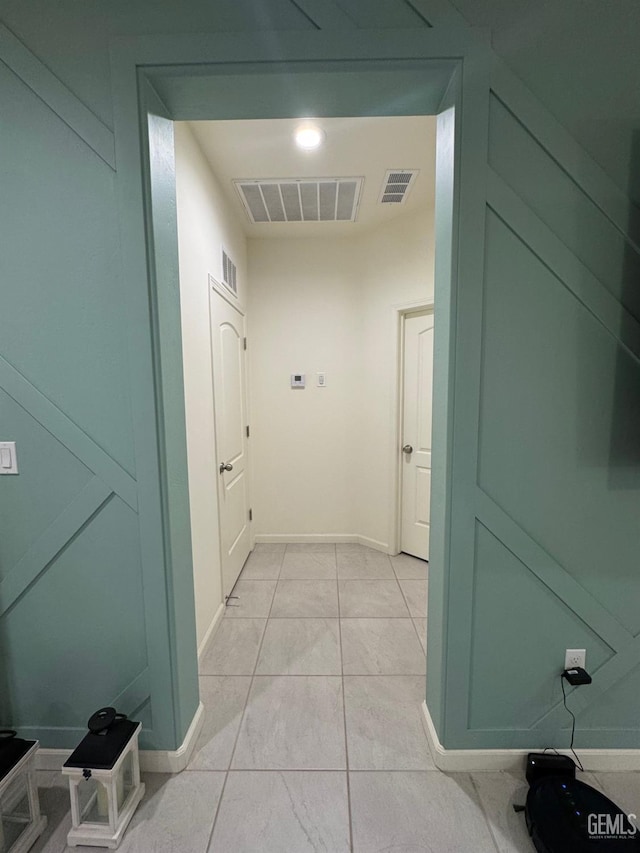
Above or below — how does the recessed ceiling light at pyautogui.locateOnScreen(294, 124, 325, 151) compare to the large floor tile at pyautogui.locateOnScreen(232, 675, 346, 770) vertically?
above

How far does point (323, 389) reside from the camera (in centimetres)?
339

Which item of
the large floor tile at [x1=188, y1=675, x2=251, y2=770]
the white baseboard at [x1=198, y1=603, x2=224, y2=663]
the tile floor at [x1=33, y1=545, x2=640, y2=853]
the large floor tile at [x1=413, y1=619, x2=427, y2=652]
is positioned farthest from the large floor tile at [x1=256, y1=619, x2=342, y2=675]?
the large floor tile at [x1=413, y1=619, x2=427, y2=652]

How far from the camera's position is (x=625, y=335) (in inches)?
47.9

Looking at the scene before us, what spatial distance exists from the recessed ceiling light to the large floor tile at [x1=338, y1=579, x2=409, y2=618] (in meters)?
2.82

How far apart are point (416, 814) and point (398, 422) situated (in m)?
2.36

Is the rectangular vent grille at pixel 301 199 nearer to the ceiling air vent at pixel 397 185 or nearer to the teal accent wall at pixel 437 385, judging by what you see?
the ceiling air vent at pixel 397 185

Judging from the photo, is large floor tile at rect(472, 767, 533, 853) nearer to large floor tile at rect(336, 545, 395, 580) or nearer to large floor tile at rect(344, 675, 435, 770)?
large floor tile at rect(344, 675, 435, 770)

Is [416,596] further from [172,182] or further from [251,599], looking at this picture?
[172,182]

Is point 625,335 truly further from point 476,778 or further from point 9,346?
point 9,346

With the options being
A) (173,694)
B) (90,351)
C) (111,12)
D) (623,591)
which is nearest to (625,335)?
(623,591)

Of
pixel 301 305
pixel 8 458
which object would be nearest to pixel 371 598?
pixel 8 458

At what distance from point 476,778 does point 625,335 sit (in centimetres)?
171

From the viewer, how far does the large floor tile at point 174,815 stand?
1151 mm

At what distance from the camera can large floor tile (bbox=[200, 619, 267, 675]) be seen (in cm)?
191
